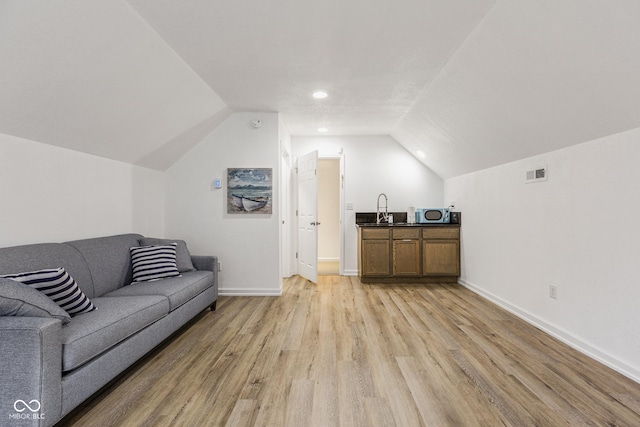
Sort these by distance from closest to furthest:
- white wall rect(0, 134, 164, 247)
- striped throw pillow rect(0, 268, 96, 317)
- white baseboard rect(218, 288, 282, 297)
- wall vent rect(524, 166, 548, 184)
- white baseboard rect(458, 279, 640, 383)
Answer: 1. striped throw pillow rect(0, 268, 96, 317)
2. white baseboard rect(458, 279, 640, 383)
3. white wall rect(0, 134, 164, 247)
4. wall vent rect(524, 166, 548, 184)
5. white baseboard rect(218, 288, 282, 297)

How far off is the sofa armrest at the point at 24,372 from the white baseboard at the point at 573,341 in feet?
11.2

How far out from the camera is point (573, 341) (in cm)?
264

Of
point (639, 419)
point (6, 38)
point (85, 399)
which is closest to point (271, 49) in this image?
point (6, 38)

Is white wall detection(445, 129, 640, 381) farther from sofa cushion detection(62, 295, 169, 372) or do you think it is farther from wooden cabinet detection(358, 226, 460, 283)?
sofa cushion detection(62, 295, 169, 372)

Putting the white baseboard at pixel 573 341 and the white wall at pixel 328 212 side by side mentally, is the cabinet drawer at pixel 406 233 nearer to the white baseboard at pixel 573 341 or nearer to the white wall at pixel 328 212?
the white baseboard at pixel 573 341

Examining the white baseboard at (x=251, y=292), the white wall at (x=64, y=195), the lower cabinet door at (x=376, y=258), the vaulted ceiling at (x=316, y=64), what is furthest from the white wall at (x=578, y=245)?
the white wall at (x=64, y=195)

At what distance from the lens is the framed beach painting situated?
4.35 meters

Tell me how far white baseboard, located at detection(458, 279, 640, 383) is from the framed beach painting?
3.09 m

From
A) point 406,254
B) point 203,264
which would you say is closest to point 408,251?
point 406,254

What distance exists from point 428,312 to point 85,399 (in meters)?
3.08

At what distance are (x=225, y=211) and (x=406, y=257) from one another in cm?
278

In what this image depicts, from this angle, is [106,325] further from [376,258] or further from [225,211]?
[376,258]

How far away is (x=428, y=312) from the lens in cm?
358

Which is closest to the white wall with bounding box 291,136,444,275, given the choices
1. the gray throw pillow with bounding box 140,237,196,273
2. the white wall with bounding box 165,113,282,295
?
the white wall with bounding box 165,113,282,295
